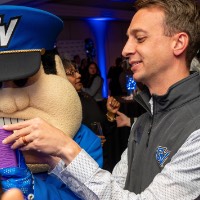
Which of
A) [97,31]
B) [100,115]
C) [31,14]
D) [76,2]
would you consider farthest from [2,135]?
[97,31]

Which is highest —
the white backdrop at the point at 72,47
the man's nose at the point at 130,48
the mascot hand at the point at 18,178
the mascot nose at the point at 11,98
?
the man's nose at the point at 130,48

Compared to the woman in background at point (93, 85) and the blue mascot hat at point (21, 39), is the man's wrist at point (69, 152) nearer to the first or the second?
the blue mascot hat at point (21, 39)

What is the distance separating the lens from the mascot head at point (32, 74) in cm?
110

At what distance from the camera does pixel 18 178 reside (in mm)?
956

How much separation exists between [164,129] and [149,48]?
279 millimetres

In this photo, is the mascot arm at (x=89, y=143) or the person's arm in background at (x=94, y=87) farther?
the person's arm in background at (x=94, y=87)

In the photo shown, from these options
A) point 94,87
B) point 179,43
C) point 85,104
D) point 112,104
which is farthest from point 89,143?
point 94,87

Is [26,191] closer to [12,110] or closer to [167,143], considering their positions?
[12,110]

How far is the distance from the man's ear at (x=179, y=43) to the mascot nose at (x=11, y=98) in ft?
1.79

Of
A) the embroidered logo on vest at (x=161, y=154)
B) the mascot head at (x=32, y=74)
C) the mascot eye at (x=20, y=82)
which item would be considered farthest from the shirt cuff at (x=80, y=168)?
the mascot eye at (x=20, y=82)

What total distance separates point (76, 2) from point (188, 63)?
6.55m

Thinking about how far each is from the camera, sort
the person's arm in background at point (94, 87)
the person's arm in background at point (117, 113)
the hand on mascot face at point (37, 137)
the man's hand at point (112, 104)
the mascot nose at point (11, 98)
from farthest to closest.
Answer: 1. the person's arm in background at point (94, 87)
2. the man's hand at point (112, 104)
3. the person's arm in background at point (117, 113)
4. the mascot nose at point (11, 98)
5. the hand on mascot face at point (37, 137)

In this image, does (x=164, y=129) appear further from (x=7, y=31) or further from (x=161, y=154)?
(x=7, y=31)

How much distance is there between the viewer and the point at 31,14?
43.8 inches
